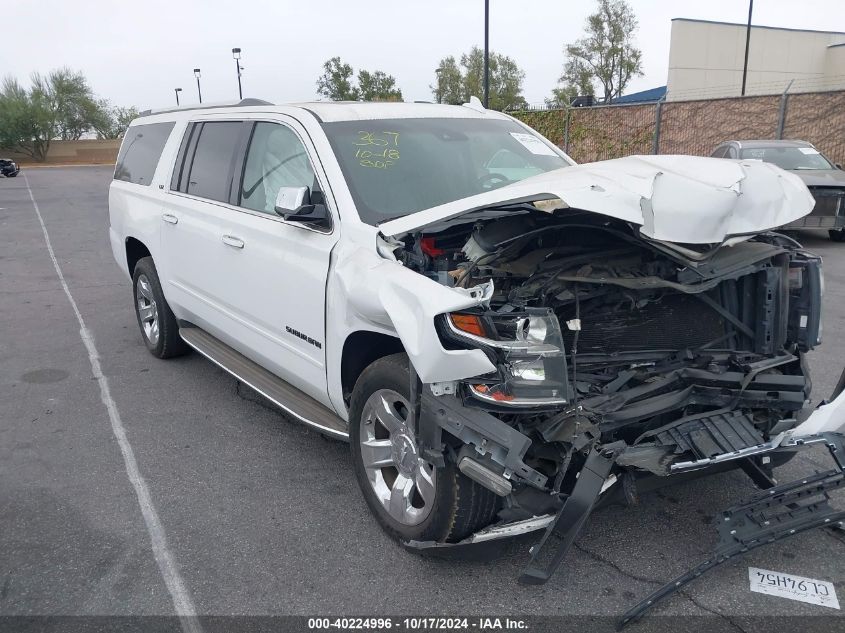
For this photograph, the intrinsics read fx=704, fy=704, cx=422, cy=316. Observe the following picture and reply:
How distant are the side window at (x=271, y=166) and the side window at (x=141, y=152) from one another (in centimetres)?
160

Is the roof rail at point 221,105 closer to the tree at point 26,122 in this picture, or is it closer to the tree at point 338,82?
the tree at point 338,82

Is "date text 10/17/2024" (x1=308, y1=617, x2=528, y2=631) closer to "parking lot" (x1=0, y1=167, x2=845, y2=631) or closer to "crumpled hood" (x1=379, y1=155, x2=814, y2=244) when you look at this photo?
"parking lot" (x1=0, y1=167, x2=845, y2=631)

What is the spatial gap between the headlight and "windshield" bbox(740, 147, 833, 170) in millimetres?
10398

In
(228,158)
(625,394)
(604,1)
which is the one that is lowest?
(625,394)

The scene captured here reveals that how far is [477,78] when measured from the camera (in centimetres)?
5331

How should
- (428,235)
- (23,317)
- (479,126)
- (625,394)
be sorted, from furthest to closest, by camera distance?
(23,317), (479,126), (428,235), (625,394)

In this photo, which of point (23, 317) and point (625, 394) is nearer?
point (625, 394)

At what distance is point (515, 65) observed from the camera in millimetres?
56594

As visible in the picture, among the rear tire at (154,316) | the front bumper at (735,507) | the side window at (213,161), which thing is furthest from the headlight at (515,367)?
the rear tire at (154,316)

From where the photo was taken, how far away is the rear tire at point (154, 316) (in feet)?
18.6

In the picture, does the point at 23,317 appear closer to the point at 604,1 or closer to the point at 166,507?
the point at 166,507

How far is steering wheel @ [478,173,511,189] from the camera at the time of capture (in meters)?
4.12

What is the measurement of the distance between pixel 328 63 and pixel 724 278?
173ft

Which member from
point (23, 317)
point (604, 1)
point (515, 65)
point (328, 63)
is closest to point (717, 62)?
point (604, 1)
